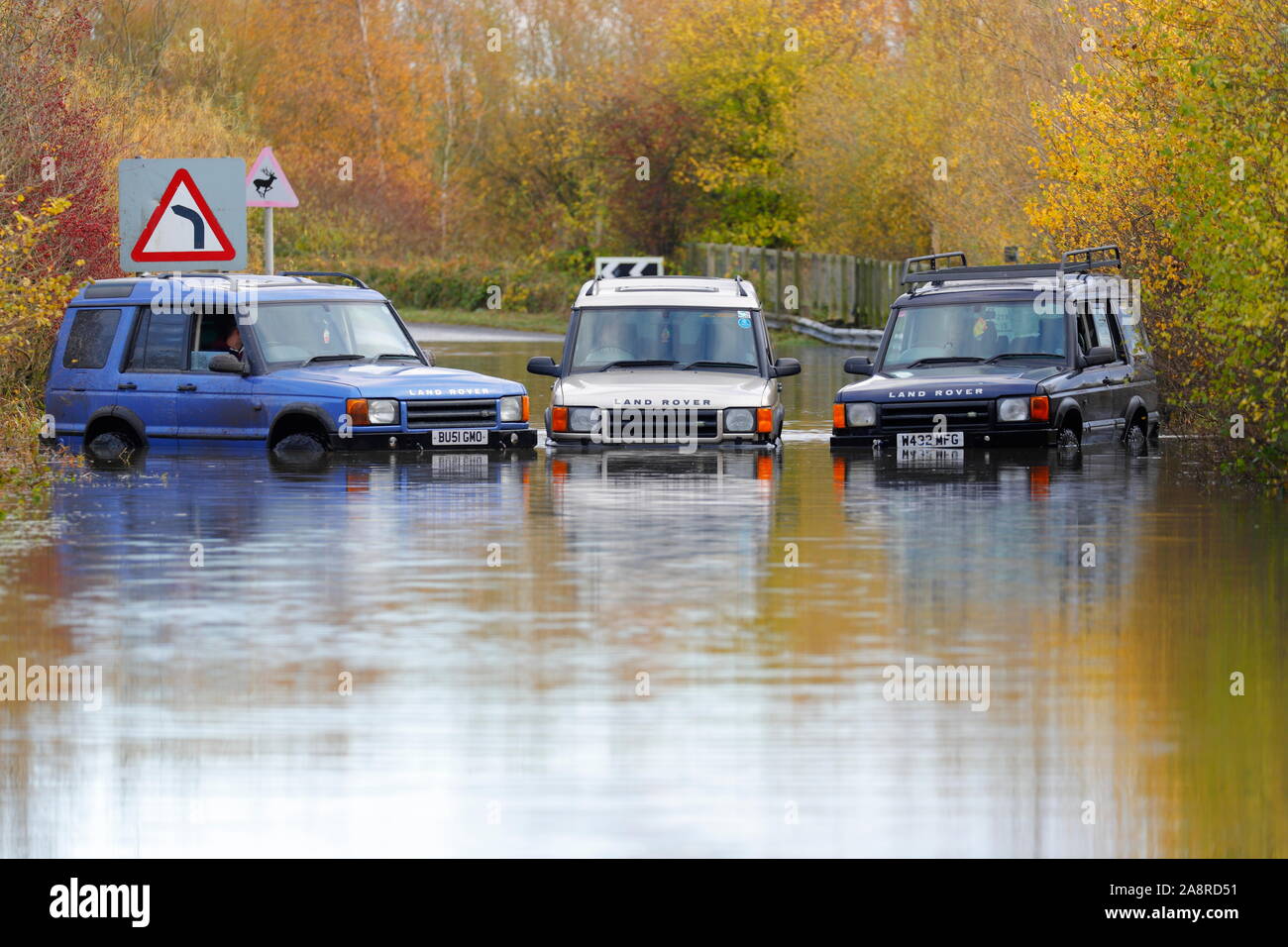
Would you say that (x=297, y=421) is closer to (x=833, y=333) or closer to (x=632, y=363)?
(x=632, y=363)

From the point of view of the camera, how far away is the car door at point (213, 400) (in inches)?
937

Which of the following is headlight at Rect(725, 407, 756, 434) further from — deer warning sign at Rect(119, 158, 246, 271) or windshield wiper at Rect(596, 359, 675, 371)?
deer warning sign at Rect(119, 158, 246, 271)

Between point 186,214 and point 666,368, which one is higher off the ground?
point 186,214

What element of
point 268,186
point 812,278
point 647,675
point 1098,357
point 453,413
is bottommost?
point 647,675

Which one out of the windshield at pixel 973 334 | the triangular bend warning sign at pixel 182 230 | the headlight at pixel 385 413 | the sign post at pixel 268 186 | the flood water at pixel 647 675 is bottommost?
the flood water at pixel 647 675

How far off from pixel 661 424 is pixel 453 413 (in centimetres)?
194

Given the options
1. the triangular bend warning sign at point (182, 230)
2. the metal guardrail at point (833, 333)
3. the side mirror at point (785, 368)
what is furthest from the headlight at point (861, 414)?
the metal guardrail at point (833, 333)

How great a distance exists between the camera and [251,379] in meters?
23.8

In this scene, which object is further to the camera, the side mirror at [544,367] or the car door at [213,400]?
the side mirror at [544,367]

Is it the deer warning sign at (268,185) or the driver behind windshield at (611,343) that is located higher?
the deer warning sign at (268,185)

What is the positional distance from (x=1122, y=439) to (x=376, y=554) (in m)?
10.5

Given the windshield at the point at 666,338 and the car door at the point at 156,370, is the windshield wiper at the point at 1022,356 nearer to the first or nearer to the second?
the windshield at the point at 666,338

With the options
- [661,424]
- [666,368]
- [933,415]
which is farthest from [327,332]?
[933,415]

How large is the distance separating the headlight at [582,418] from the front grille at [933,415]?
8.80 ft
